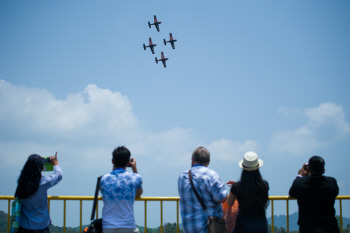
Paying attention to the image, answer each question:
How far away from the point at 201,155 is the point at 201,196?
580 millimetres

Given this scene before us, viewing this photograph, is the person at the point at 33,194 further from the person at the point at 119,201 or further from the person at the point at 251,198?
the person at the point at 251,198

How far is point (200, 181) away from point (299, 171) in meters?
1.90

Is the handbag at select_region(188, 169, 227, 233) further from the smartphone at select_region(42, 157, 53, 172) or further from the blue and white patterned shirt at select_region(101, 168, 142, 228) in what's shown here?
the smartphone at select_region(42, 157, 53, 172)

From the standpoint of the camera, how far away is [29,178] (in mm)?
4328

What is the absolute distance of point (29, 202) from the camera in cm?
440

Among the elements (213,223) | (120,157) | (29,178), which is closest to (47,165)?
(29,178)

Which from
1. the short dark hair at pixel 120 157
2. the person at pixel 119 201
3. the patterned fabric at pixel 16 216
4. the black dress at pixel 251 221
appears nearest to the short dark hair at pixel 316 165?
the black dress at pixel 251 221

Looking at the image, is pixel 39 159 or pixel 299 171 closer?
pixel 39 159

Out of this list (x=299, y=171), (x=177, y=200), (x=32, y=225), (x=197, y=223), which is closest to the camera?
(x=197, y=223)

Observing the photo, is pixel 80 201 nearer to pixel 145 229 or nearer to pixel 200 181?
pixel 145 229

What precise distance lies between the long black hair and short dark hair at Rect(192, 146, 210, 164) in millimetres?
598

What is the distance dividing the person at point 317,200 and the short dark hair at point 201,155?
145 centimetres

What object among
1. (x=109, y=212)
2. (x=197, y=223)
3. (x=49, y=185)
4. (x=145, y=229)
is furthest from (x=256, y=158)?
(x=49, y=185)

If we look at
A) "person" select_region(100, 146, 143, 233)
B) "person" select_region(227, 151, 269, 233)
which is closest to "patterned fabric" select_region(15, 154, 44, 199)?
"person" select_region(100, 146, 143, 233)
